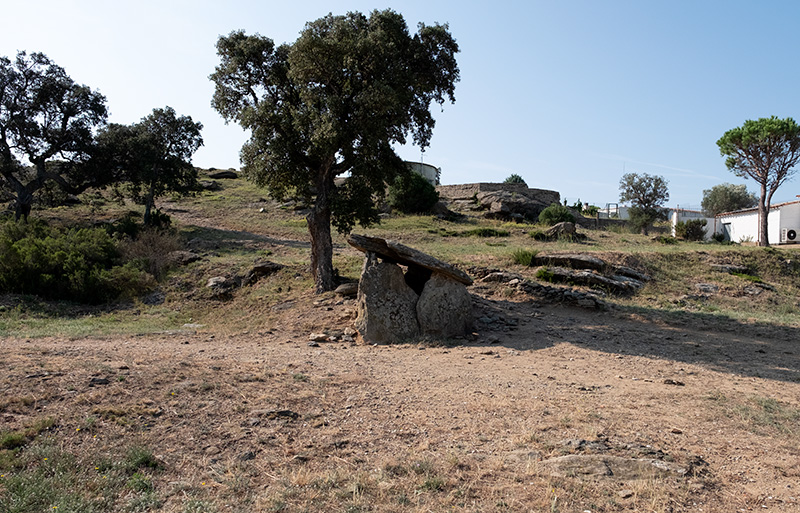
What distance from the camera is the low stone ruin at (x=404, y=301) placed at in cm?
1105

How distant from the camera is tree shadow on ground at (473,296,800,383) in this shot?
373 inches

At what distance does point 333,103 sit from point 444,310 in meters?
6.08

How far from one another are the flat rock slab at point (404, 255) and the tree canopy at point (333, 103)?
2.88 m

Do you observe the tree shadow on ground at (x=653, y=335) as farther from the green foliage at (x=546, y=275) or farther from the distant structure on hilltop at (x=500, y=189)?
the distant structure on hilltop at (x=500, y=189)

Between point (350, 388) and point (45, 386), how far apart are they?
3661mm

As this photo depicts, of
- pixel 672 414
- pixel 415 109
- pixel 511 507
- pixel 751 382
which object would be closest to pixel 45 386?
pixel 511 507

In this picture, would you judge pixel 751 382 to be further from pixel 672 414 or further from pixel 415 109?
pixel 415 109

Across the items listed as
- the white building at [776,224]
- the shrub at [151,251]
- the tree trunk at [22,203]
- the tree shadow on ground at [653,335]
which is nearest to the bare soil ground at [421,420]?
the tree shadow on ground at [653,335]

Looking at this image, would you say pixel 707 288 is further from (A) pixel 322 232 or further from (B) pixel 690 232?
(B) pixel 690 232

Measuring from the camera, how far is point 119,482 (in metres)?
4.16

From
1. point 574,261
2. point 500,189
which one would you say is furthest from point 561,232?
point 500,189

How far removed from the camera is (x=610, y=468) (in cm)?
464

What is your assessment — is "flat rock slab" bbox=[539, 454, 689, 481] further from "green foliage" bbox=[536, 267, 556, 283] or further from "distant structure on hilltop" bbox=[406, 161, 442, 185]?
"distant structure on hilltop" bbox=[406, 161, 442, 185]

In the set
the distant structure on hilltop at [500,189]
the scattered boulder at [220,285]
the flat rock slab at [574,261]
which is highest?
the distant structure on hilltop at [500,189]
